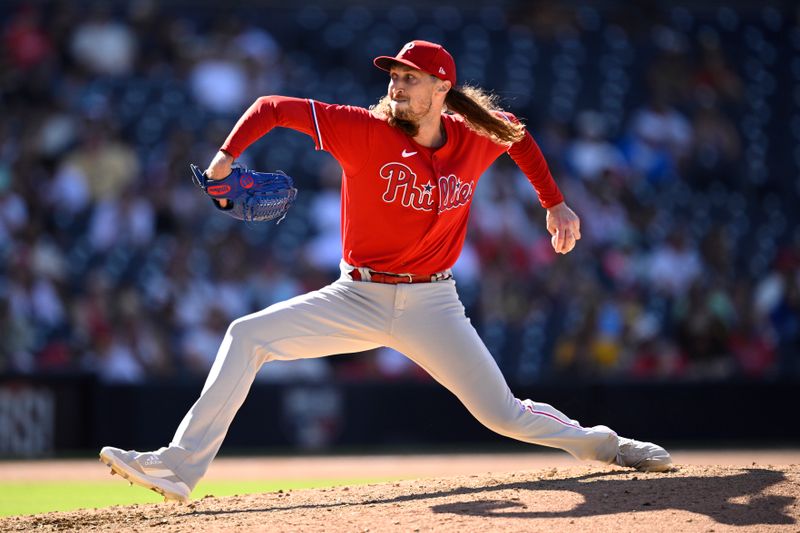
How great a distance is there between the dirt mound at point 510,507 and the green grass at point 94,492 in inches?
65.4

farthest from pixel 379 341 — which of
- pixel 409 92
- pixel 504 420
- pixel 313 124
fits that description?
pixel 409 92

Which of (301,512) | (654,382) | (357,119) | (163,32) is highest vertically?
(163,32)

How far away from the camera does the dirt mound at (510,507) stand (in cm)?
472

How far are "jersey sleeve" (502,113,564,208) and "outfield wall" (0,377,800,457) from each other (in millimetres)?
5690

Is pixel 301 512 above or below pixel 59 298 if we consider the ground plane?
below

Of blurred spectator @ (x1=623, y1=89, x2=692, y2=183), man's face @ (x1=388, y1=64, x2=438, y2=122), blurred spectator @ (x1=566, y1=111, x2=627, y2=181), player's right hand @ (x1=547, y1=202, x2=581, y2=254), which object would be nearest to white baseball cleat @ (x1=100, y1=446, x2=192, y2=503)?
man's face @ (x1=388, y1=64, x2=438, y2=122)

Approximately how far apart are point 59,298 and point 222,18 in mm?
4246

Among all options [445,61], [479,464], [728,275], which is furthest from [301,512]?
[728,275]

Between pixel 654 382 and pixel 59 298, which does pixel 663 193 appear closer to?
pixel 654 382

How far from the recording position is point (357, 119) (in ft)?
17.3

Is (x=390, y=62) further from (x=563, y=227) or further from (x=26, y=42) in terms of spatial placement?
(x=26, y=42)

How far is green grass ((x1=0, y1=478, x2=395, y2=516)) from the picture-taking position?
7.32m

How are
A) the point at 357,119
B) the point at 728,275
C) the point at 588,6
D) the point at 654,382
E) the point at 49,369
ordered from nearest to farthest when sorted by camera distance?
the point at 357,119 → the point at 49,369 → the point at 654,382 → the point at 728,275 → the point at 588,6

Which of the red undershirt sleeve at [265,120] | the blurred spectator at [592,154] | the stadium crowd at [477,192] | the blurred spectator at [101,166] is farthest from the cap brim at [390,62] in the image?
the blurred spectator at [592,154]
